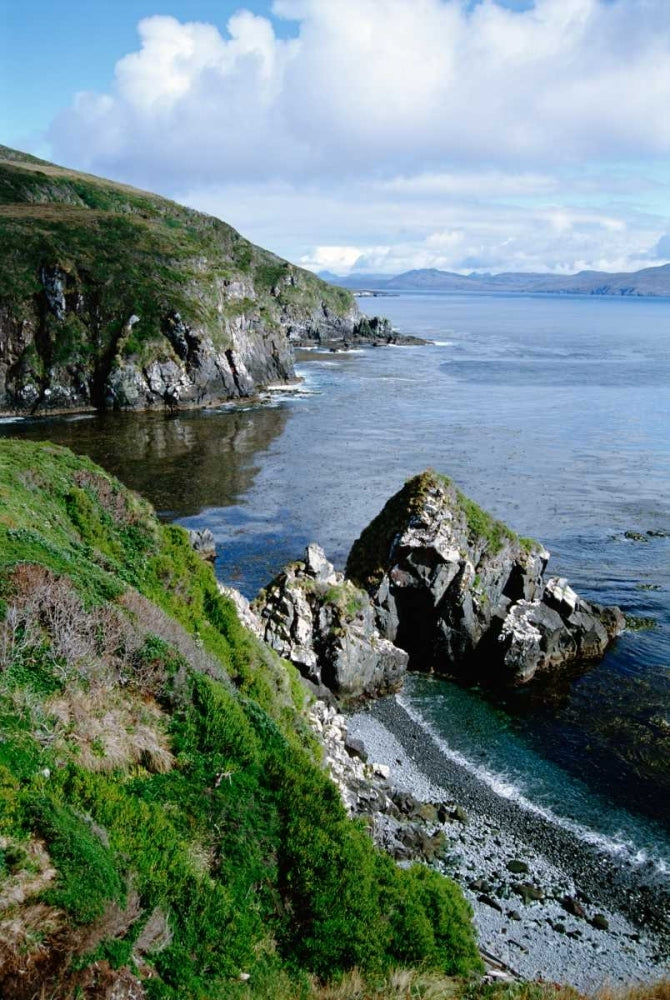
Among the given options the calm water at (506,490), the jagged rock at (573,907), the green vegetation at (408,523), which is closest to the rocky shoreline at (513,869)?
the jagged rock at (573,907)

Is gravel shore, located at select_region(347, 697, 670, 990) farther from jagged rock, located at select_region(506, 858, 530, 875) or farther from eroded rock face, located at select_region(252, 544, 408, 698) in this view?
eroded rock face, located at select_region(252, 544, 408, 698)

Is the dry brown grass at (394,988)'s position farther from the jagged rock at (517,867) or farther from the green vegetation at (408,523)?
the green vegetation at (408,523)

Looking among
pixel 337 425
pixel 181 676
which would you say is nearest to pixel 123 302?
pixel 337 425

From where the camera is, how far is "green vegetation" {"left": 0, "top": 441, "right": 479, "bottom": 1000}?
1169 cm

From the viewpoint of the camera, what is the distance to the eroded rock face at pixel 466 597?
37.0 meters

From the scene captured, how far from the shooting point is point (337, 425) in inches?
3679

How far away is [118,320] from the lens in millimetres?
103688

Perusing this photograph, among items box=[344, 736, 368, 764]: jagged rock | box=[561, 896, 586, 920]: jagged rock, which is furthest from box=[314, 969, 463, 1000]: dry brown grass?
box=[344, 736, 368, 764]: jagged rock

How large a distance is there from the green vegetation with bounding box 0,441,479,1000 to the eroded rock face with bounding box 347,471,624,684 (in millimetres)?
18301

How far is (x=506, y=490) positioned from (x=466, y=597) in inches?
1143

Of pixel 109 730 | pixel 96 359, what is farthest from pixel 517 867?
pixel 96 359

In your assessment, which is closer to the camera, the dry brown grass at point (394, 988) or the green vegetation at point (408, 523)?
the dry brown grass at point (394, 988)

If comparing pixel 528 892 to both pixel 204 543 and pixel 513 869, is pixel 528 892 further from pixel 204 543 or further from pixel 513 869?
pixel 204 543

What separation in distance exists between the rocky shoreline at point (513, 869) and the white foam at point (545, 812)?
296 millimetres
